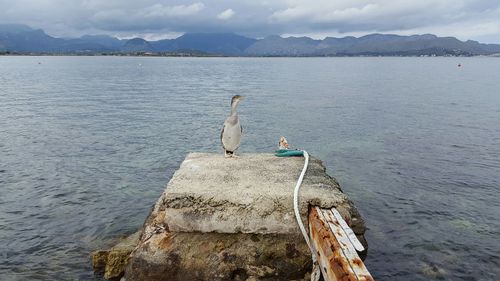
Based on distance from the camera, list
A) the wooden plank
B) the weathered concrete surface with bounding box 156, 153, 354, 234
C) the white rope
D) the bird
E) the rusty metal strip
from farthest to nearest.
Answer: the bird, the weathered concrete surface with bounding box 156, 153, 354, 234, the white rope, the rusty metal strip, the wooden plank

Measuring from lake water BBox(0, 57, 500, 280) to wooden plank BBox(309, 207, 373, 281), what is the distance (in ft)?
15.1

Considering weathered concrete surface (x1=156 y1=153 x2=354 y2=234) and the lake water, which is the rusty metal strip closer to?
weathered concrete surface (x1=156 y1=153 x2=354 y2=234)

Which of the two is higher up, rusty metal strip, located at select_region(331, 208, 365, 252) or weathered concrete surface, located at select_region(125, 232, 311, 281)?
rusty metal strip, located at select_region(331, 208, 365, 252)

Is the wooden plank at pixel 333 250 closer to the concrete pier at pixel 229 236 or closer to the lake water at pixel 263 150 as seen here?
the concrete pier at pixel 229 236

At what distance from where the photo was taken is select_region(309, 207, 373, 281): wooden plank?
5.81m

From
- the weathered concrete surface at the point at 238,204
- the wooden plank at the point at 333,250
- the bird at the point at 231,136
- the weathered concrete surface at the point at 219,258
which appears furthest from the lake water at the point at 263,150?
the bird at the point at 231,136

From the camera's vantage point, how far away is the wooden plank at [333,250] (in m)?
5.81

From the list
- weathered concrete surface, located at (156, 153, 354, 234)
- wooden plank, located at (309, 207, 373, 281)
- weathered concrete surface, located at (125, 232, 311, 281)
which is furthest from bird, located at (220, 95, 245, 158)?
wooden plank, located at (309, 207, 373, 281)

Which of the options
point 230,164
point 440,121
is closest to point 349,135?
point 440,121

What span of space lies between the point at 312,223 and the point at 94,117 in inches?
1231

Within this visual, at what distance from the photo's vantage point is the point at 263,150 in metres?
25.0

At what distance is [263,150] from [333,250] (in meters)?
18.5

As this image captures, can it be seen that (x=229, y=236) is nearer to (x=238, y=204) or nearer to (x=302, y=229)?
(x=238, y=204)

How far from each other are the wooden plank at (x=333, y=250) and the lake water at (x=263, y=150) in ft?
15.1
